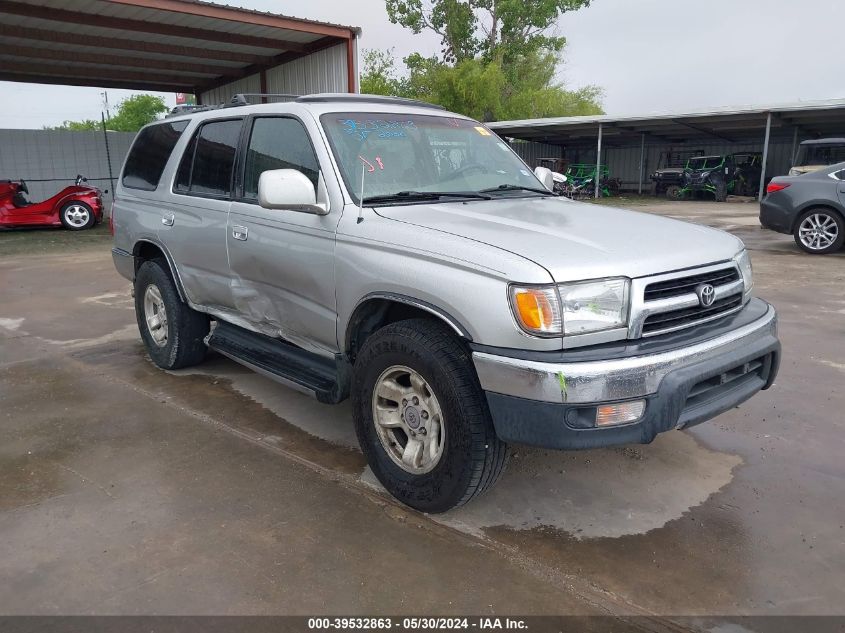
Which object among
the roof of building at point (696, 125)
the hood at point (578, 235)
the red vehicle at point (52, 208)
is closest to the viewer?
the hood at point (578, 235)

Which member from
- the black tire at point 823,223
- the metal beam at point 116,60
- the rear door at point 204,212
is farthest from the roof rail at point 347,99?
the metal beam at point 116,60

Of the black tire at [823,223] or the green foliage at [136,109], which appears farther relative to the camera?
the green foliage at [136,109]

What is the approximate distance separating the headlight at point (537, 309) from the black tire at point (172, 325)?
10.5 feet

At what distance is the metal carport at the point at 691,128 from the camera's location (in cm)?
2302

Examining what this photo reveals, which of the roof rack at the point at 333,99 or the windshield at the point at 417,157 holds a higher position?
the roof rack at the point at 333,99

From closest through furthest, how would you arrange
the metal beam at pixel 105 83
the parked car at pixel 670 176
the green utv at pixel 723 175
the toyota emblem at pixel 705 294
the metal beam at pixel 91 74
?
the toyota emblem at pixel 705 294 < the metal beam at pixel 91 74 < the metal beam at pixel 105 83 < the green utv at pixel 723 175 < the parked car at pixel 670 176

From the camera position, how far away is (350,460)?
3.77 m

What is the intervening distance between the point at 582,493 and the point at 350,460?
4.15ft

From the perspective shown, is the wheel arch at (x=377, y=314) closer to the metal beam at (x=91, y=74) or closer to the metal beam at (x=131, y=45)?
the metal beam at (x=131, y=45)

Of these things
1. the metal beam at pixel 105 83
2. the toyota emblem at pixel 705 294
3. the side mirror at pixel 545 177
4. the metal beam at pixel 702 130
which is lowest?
the toyota emblem at pixel 705 294

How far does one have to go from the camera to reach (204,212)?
14.6ft

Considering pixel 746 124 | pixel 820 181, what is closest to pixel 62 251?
pixel 820 181

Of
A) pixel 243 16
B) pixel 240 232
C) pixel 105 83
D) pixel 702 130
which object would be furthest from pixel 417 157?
pixel 702 130

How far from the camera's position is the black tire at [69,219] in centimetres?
1594
